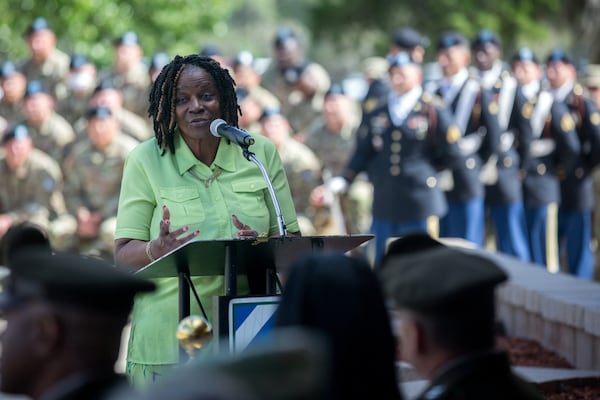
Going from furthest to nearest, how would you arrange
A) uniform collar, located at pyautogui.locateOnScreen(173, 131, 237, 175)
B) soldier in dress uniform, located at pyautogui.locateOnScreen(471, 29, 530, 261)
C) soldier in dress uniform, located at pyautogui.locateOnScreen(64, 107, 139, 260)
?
soldier in dress uniform, located at pyautogui.locateOnScreen(64, 107, 139, 260) → soldier in dress uniform, located at pyautogui.locateOnScreen(471, 29, 530, 261) → uniform collar, located at pyautogui.locateOnScreen(173, 131, 237, 175)

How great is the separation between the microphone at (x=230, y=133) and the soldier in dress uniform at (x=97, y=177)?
8938mm

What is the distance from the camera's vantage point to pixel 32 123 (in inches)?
583

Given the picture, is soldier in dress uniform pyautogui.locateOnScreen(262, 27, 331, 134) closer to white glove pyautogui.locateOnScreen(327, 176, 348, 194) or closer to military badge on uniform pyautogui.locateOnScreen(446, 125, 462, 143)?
white glove pyautogui.locateOnScreen(327, 176, 348, 194)

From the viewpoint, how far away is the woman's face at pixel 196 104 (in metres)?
4.69

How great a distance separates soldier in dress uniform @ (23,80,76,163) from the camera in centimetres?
1466

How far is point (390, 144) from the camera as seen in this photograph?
1216 cm

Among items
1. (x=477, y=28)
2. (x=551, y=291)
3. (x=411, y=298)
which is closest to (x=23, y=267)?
(x=411, y=298)

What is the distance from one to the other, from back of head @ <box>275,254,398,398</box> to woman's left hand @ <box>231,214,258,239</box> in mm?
1363

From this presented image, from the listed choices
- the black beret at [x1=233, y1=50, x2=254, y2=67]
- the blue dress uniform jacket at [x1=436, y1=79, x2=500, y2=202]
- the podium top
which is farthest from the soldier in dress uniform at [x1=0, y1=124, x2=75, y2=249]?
the podium top

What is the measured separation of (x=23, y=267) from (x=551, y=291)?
5.98m

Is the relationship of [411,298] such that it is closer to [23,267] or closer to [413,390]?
[23,267]

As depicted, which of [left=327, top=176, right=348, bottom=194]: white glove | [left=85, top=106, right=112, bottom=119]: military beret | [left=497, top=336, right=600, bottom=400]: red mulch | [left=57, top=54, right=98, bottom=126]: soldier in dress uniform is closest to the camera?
[left=497, top=336, right=600, bottom=400]: red mulch

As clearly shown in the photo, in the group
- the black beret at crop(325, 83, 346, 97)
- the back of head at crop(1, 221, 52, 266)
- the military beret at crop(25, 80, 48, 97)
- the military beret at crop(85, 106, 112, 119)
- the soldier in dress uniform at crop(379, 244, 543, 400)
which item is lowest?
the soldier in dress uniform at crop(379, 244, 543, 400)

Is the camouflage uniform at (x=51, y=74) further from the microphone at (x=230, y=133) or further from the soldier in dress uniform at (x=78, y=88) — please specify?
the microphone at (x=230, y=133)
